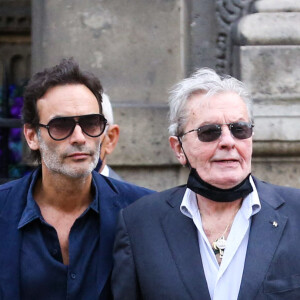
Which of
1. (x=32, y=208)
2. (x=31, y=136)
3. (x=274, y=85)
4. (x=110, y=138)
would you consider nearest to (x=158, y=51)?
(x=274, y=85)

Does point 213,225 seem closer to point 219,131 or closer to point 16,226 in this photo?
point 219,131

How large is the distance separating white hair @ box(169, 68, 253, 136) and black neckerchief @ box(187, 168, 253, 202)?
0.25 m

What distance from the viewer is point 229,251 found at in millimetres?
2549

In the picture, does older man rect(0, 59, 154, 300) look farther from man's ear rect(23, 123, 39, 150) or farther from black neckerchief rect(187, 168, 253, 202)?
black neckerchief rect(187, 168, 253, 202)

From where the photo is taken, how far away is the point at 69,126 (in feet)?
9.08

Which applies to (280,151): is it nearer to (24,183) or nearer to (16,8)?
(24,183)

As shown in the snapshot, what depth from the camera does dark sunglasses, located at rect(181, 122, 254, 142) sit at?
8.70 ft

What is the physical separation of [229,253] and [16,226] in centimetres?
86

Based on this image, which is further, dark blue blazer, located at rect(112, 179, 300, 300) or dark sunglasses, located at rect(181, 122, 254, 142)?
dark sunglasses, located at rect(181, 122, 254, 142)

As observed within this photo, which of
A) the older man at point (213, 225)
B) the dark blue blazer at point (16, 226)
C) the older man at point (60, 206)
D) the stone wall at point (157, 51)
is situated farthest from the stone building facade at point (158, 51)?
the older man at point (213, 225)

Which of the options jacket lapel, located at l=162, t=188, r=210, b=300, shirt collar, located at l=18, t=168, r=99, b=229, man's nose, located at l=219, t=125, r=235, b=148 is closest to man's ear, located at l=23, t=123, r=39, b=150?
shirt collar, located at l=18, t=168, r=99, b=229

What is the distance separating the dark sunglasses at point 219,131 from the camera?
265 cm

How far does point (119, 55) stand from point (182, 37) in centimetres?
47

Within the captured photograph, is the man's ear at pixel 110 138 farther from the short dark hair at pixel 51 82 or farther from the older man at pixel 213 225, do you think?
the older man at pixel 213 225
